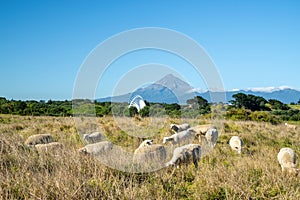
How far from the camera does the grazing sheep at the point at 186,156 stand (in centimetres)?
589

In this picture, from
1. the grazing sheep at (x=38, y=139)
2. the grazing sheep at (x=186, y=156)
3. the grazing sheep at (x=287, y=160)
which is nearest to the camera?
the grazing sheep at (x=287, y=160)

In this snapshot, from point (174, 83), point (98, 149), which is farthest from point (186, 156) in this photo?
point (174, 83)

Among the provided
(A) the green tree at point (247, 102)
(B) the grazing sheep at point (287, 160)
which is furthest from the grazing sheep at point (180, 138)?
(A) the green tree at point (247, 102)

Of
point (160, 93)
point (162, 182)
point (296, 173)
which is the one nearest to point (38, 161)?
point (162, 182)

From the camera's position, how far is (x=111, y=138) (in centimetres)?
1033

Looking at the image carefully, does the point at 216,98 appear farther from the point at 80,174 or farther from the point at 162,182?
the point at 80,174

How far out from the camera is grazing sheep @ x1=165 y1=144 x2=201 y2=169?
589 centimetres

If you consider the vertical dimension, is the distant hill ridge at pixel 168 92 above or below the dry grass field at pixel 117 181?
above

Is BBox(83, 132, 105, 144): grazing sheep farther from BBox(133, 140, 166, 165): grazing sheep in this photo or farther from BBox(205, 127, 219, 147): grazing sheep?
BBox(205, 127, 219, 147): grazing sheep

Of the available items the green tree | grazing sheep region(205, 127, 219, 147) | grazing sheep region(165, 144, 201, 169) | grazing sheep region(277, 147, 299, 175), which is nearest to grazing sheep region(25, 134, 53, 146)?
grazing sheep region(165, 144, 201, 169)

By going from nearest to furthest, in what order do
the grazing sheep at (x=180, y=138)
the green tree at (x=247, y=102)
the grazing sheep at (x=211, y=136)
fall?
the grazing sheep at (x=180, y=138), the grazing sheep at (x=211, y=136), the green tree at (x=247, y=102)

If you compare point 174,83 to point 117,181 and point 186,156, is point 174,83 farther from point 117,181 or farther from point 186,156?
point 117,181

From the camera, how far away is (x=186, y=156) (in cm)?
618

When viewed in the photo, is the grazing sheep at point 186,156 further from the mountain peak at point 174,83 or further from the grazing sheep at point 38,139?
the grazing sheep at point 38,139
